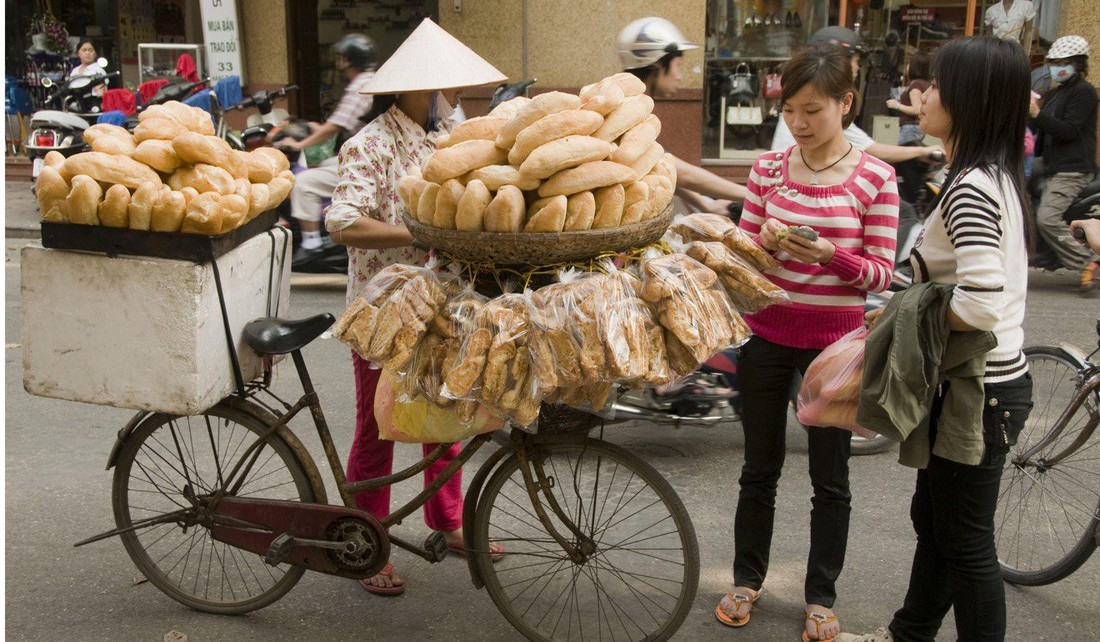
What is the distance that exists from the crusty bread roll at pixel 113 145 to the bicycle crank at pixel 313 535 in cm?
112

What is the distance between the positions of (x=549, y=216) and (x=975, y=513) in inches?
52.6

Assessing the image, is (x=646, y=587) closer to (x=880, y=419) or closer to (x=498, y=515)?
(x=498, y=515)

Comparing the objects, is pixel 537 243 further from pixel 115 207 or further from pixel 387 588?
pixel 387 588

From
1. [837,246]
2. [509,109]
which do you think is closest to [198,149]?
[509,109]

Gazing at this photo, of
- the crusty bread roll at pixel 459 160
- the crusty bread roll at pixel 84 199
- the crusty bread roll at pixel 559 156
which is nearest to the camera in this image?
the crusty bread roll at pixel 559 156

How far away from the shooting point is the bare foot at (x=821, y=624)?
321cm

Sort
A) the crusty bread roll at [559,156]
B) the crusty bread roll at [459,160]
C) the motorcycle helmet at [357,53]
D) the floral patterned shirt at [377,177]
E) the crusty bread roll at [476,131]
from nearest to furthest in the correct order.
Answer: the crusty bread roll at [559,156]
the crusty bread roll at [459,160]
the crusty bread roll at [476,131]
the floral patterned shirt at [377,177]
the motorcycle helmet at [357,53]

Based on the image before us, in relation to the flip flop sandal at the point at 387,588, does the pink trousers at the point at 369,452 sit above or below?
above

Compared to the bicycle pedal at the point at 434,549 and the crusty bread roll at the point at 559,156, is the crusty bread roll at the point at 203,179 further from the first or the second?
the bicycle pedal at the point at 434,549

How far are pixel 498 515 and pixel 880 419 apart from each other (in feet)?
5.50

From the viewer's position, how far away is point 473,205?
8.33 feet

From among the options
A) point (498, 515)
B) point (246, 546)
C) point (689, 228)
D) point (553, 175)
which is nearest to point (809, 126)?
point (689, 228)

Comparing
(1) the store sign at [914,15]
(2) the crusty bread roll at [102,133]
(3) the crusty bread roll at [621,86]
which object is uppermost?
(1) the store sign at [914,15]

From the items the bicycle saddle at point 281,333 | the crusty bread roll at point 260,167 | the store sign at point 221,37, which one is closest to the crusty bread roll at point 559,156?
the bicycle saddle at point 281,333
